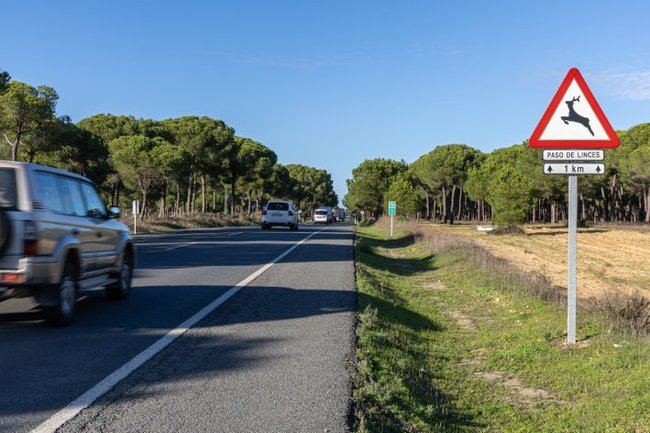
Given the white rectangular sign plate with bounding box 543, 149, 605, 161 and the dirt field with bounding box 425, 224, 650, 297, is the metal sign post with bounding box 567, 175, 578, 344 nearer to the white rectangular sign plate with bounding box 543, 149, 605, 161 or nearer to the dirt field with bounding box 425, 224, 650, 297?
the white rectangular sign plate with bounding box 543, 149, 605, 161

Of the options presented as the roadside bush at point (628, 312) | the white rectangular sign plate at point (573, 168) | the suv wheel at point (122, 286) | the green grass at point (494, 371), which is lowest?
the green grass at point (494, 371)

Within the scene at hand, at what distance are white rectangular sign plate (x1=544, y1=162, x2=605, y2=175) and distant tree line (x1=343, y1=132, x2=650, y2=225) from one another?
1664 inches

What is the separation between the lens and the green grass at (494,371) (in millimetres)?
4926

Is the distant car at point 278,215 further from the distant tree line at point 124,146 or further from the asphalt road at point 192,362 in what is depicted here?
the asphalt road at point 192,362

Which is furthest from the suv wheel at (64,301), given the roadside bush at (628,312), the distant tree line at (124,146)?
the distant tree line at (124,146)

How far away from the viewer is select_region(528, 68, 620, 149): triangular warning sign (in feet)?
22.2

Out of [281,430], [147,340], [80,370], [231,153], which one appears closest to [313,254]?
[147,340]

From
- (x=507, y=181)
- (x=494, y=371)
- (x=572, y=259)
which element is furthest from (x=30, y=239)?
(x=507, y=181)

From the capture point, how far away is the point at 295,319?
811cm

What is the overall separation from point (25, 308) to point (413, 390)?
5.68 meters

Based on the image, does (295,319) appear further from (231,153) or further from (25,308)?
(231,153)

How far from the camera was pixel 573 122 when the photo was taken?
22.5ft

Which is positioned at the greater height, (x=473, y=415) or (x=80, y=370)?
(x=80, y=370)

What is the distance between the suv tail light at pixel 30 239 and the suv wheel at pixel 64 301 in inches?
21.9
